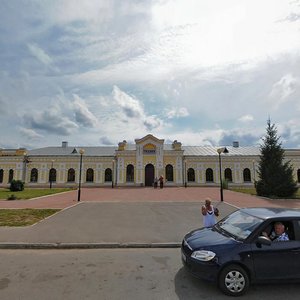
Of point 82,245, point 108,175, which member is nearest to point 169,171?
point 108,175

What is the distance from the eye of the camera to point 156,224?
33.1 ft

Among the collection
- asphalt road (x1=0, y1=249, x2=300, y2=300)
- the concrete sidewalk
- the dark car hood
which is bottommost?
asphalt road (x1=0, y1=249, x2=300, y2=300)

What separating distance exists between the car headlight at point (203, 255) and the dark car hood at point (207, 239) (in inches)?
4.6

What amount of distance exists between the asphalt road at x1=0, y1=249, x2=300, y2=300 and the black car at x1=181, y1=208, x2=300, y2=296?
27cm

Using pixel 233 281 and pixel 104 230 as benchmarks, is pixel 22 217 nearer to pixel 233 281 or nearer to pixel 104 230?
pixel 104 230

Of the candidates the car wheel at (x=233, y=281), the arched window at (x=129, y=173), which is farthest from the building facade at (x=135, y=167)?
the car wheel at (x=233, y=281)

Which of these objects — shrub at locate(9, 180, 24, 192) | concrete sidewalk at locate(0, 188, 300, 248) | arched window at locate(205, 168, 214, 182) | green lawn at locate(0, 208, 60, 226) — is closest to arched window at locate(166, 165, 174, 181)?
arched window at locate(205, 168, 214, 182)

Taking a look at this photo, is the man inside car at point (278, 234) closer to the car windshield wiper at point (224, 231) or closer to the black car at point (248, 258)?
the black car at point (248, 258)

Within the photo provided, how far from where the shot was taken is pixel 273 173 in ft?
76.2

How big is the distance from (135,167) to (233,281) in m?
35.2

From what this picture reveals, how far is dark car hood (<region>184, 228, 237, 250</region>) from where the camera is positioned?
4.76 metres

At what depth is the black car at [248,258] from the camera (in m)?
4.41

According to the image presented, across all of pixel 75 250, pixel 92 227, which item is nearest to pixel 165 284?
pixel 75 250

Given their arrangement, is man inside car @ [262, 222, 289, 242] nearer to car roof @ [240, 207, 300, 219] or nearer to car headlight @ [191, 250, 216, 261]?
car roof @ [240, 207, 300, 219]
